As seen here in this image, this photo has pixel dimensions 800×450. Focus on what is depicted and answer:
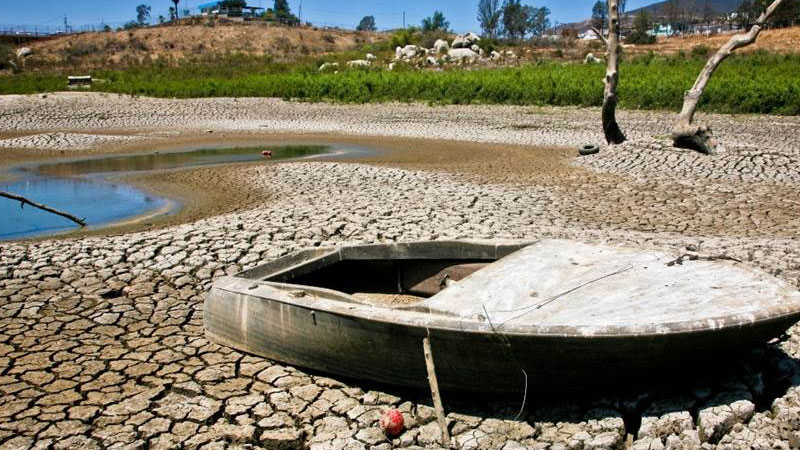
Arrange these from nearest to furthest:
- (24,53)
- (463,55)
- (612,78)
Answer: (612,78) → (463,55) → (24,53)

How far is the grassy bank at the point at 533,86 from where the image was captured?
21.3 m

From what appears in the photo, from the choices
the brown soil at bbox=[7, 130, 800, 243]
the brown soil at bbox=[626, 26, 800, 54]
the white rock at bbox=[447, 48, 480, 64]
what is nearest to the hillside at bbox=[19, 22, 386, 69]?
the white rock at bbox=[447, 48, 480, 64]

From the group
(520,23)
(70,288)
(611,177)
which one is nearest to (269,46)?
(520,23)

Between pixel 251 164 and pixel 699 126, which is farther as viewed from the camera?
pixel 251 164

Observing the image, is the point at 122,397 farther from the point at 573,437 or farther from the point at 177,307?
the point at 573,437

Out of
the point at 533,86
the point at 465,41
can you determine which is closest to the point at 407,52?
the point at 465,41

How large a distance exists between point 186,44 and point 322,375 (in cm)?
5603

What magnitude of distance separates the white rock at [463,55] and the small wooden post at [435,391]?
36.8 m

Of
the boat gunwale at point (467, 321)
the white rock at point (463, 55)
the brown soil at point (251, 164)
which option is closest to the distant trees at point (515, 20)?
the white rock at point (463, 55)

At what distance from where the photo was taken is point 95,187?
12930 mm

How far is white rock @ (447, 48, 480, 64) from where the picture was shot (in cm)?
3981

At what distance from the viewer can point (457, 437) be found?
3.97m

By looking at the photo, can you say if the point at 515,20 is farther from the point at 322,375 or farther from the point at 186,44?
the point at 322,375

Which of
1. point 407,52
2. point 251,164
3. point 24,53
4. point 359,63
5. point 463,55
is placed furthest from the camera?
point 24,53
